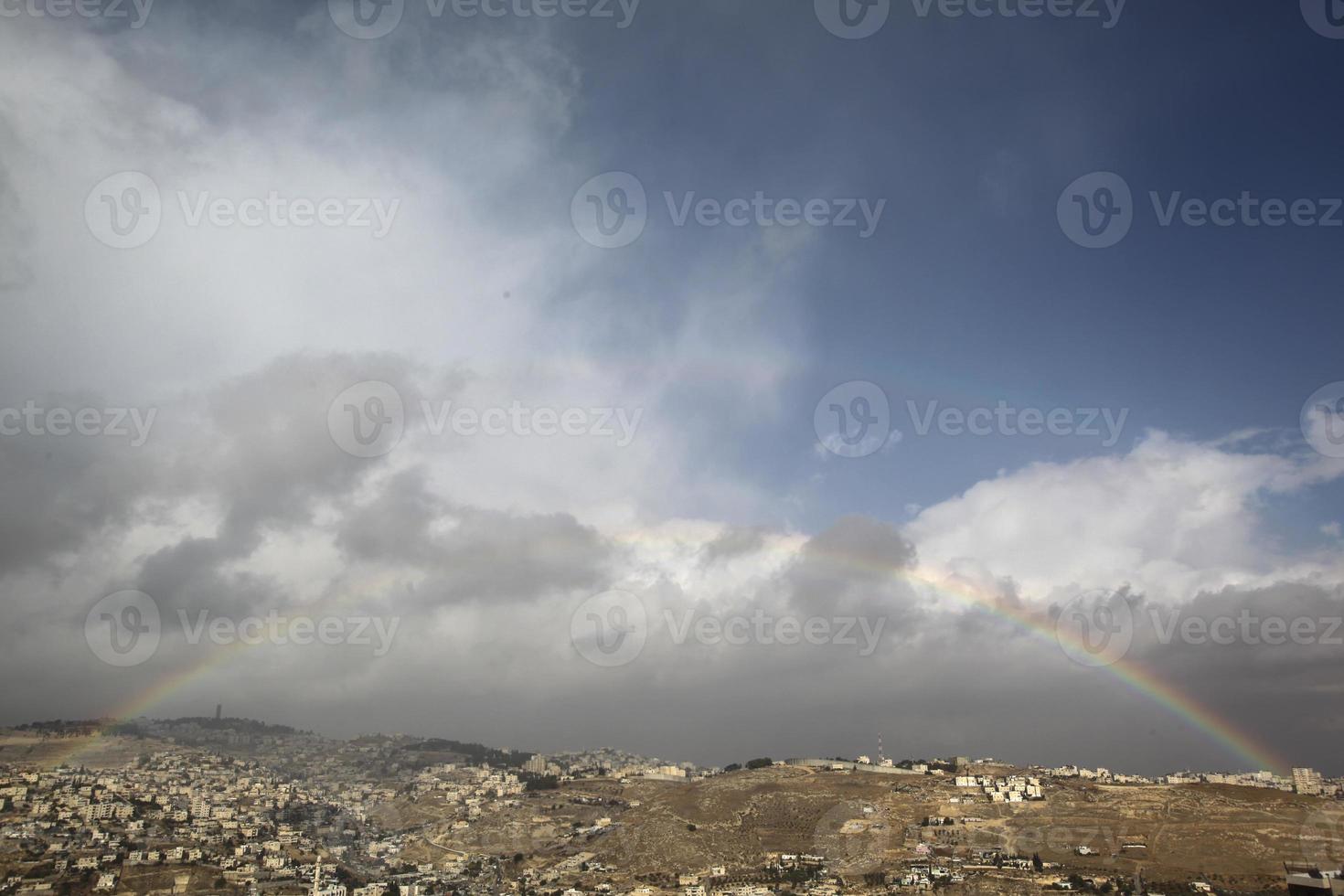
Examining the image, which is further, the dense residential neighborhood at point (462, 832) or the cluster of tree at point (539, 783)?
the cluster of tree at point (539, 783)

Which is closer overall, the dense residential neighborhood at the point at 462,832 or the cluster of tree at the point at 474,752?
the dense residential neighborhood at the point at 462,832

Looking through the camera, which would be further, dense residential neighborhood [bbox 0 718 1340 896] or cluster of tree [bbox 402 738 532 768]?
cluster of tree [bbox 402 738 532 768]

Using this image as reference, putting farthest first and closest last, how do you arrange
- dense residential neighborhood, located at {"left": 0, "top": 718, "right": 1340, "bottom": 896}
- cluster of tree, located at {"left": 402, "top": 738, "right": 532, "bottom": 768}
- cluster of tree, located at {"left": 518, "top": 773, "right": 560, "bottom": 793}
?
cluster of tree, located at {"left": 402, "top": 738, "right": 532, "bottom": 768} < cluster of tree, located at {"left": 518, "top": 773, "right": 560, "bottom": 793} < dense residential neighborhood, located at {"left": 0, "top": 718, "right": 1340, "bottom": 896}

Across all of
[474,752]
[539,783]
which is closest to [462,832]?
[539,783]

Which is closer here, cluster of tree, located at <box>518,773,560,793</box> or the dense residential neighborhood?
the dense residential neighborhood

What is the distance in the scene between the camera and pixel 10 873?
193ft

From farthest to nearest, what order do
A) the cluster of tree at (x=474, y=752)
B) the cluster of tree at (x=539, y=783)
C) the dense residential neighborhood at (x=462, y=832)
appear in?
the cluster of tree at (x=474, y=752)
the cluster of tree at (x=539, y=783)
the dense residential neighborhood at (x=462, y=832)

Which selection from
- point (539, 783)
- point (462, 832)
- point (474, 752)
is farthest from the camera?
point (474, 752)

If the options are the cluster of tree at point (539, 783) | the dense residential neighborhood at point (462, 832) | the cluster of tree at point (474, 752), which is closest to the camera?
the dense residential neighborhood at point (462, 832)

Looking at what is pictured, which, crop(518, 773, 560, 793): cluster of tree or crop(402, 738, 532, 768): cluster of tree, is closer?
crop(518, 773, 560, 793): cluster of tree

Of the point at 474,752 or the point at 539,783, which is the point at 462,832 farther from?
the point at 474,752

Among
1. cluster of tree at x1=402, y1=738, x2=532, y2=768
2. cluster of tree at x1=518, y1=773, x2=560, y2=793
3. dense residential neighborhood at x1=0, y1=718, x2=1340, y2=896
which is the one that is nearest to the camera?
dense residential neighborhood at x1=0, y1=718, x2=1340, y2=896

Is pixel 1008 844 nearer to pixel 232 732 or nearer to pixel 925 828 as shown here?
pixel 925 828

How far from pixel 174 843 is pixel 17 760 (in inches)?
2313
